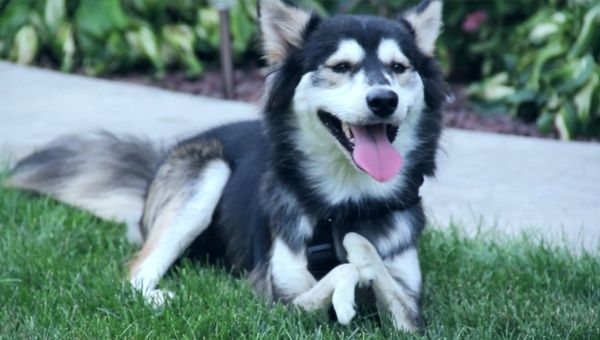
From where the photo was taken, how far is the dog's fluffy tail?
5.20 m

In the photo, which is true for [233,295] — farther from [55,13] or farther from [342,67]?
[55,13]

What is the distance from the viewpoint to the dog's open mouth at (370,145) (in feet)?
12.4

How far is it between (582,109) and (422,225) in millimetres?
2907

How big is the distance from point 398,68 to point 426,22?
1.29 ft

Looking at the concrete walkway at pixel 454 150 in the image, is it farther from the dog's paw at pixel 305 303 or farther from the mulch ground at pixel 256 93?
the dog's paw at pixel 305 303

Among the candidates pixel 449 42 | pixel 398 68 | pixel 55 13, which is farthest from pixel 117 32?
pixel 398 68

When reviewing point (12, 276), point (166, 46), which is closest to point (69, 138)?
point (12, 276)

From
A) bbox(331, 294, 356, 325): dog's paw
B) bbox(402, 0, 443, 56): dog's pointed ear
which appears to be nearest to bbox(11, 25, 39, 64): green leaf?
bbox(402, 0, 443, 56): dog's pointed ear

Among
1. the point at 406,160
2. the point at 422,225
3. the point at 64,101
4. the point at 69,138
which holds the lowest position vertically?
the point at 64,101

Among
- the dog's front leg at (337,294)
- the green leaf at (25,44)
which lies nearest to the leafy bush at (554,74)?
the dog's front leg at (337,294)

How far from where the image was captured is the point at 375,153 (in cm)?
383

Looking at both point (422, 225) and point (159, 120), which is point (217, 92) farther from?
point (422, 225)

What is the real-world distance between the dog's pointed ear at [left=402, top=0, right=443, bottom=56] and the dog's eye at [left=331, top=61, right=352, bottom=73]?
1.47 feet

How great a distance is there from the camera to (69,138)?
18.0 ft
